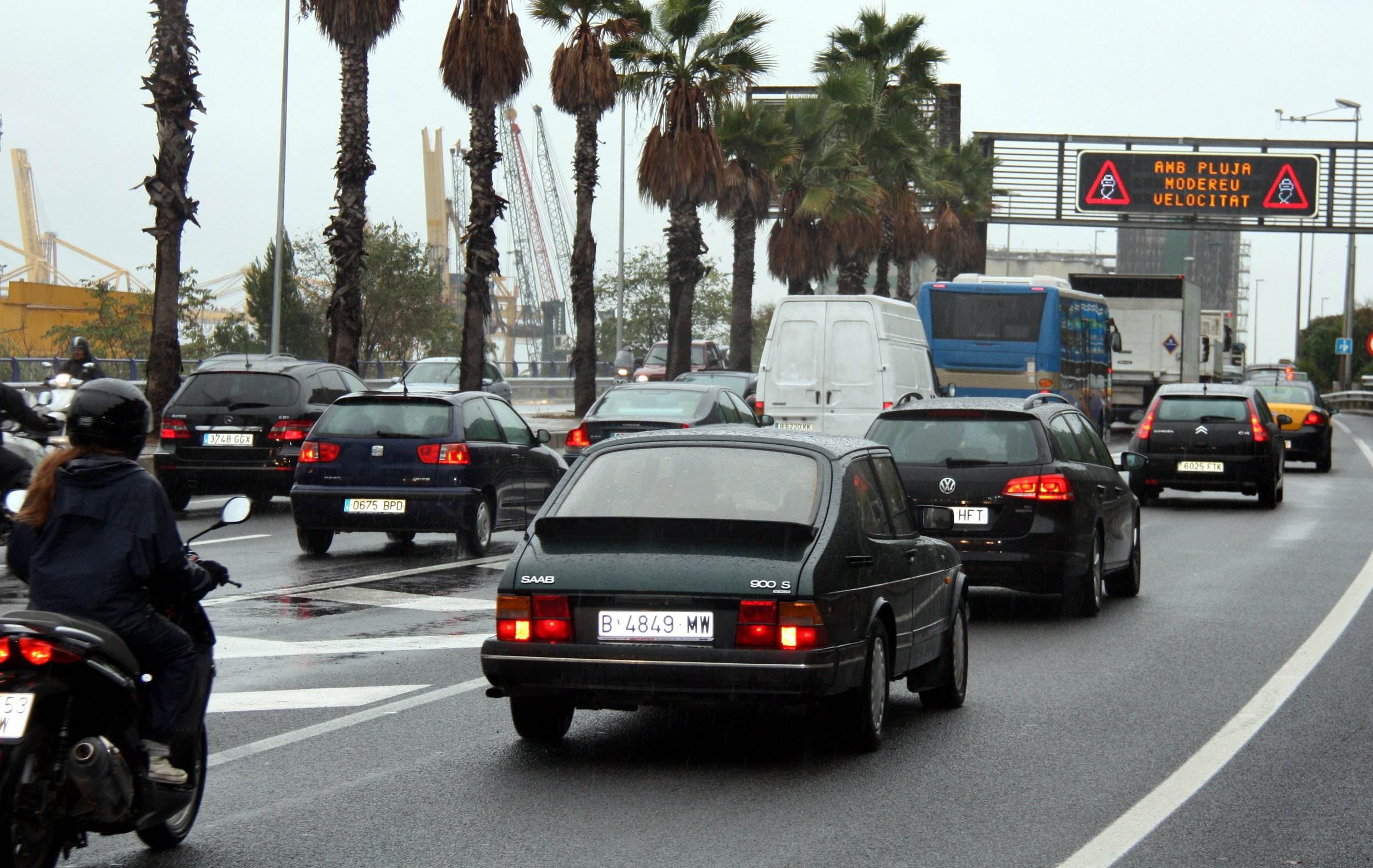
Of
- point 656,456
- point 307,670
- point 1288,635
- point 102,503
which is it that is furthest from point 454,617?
point 102,503

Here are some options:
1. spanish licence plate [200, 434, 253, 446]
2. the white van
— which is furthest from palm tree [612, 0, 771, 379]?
spanish licence plate [200, 434, 253, 446]

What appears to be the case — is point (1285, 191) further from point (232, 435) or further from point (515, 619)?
point (515, 619)

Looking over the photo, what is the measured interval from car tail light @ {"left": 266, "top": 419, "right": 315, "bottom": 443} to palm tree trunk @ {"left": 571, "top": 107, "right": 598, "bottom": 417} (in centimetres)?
1939

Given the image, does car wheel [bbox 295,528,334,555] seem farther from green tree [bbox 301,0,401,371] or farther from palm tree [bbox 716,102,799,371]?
palm tree [bbox 716,102,799,371]

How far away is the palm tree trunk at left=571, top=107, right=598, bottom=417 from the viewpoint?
3897 centimetres

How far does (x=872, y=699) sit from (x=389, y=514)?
28.6ft

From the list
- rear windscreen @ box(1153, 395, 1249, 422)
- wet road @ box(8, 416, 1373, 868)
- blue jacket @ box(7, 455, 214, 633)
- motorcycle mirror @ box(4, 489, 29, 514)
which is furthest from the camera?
rear windscreen @ box(1153, 395, 1249, 422)

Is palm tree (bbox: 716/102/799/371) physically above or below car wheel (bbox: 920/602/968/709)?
above

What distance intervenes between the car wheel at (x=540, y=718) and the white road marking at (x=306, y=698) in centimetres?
128

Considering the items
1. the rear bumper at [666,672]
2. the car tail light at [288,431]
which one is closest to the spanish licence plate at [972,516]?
the rear bumper at [666,672]

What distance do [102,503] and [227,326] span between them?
8756 centimetres

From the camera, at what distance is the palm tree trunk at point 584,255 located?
39.0 metres

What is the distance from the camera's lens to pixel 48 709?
4.92m

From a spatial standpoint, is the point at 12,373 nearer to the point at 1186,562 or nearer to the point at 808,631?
the point at 1186,562
